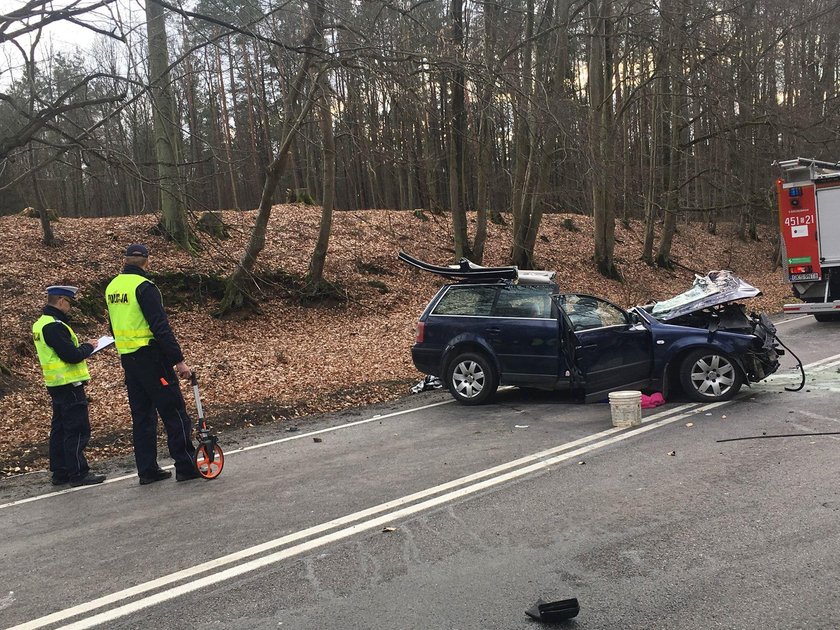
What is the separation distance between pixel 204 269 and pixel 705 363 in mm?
11852

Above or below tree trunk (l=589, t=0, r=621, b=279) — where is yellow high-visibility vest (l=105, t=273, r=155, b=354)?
below

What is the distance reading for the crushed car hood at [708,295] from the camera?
8.47 metres

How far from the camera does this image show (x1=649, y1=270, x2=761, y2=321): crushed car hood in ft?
27.8

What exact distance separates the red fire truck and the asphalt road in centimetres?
802

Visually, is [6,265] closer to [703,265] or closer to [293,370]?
[293,370]

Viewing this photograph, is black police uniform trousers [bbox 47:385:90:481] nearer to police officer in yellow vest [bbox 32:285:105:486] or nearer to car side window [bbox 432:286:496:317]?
police officer in yellow vest [bbox 32:285:105:486]

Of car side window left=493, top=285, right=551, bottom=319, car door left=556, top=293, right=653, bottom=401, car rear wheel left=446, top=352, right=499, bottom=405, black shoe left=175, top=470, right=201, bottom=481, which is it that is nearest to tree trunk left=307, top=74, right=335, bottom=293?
car side window left=493, top=285, right=551, bottom=319

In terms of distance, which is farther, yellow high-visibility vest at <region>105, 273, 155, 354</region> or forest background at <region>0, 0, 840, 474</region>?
forest background at <region>0, 0, 840, 474</region>

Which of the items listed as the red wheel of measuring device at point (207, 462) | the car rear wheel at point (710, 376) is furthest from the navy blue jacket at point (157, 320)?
the car rear wheel at point (710, 376)

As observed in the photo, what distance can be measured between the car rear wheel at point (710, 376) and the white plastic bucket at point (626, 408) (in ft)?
4.35

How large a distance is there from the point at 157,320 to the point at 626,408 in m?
4.98

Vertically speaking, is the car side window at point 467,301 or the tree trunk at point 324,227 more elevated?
the tree trunk at point 324,227

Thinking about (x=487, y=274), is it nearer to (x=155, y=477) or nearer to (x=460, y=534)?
(x=155, y=477)

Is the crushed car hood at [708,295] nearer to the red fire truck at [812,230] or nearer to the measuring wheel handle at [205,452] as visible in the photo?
the measuring wheel handle at [205,452]
